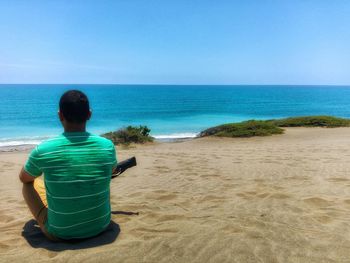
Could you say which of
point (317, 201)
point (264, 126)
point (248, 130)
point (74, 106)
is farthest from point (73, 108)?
point (264, 126)

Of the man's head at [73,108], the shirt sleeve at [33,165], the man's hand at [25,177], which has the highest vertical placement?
the man's head at [73,108]

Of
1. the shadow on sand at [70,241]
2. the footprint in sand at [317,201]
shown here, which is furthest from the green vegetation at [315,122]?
the shadow on sand at [70,241]

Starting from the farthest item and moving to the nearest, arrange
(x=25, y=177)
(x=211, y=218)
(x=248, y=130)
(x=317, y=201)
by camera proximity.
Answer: (x=248, y=130), (x=317, y=201), (x=211, y=218), (x=25, y=177)

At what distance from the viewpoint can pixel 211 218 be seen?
4371 millimetres

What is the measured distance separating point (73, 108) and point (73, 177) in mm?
639

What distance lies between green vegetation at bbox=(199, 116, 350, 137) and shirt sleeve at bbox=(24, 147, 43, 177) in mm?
15778

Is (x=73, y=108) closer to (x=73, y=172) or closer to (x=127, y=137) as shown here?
(x=73, y=172)

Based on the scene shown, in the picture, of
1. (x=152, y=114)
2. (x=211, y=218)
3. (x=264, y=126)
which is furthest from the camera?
(x=152, y=114)

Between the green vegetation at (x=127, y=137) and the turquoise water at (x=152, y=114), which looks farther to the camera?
the turquoise water at (x=152, y=114)

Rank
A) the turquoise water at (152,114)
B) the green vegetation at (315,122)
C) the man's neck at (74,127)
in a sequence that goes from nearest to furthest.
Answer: the man's neck at (74,127) < the green vegetation at (315,122) < the turquoise water at (152,114)

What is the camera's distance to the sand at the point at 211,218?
329cm

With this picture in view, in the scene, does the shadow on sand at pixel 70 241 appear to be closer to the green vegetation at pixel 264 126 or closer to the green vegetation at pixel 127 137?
the green vegetation at pixel 127 137

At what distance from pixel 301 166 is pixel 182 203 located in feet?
13.8

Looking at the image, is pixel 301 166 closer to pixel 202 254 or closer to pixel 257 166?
pixel 257 166
